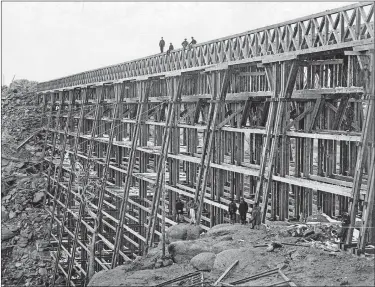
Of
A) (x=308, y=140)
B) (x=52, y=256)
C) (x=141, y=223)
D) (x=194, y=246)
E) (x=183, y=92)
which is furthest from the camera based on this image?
(x=52, y=256)

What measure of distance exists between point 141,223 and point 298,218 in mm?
9338

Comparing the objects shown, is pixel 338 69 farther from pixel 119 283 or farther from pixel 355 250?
pixel 119 283

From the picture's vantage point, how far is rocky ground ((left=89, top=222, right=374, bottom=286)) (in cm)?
941

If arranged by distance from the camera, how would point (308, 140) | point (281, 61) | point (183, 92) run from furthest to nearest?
point (183, 92) → point (308, 140) → point (281, 61)

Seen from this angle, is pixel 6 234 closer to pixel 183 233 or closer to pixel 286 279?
pixel 183 233

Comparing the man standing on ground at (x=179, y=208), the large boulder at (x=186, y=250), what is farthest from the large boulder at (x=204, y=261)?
the man standing on ground at (x=179, y=208)

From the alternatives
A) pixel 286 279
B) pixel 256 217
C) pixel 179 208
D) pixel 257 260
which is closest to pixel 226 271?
pixel 257 260

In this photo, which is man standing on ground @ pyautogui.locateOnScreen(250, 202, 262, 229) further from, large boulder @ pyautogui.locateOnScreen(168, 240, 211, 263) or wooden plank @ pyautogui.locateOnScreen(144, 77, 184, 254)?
wooden plank @ pyautogui.locateOnScreen(144, 77, 184, 254)

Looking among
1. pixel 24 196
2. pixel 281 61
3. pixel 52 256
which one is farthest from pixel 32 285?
pixel 281 61

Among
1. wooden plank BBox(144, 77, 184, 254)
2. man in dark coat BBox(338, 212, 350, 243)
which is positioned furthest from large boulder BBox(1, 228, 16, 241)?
man in dark coat BBox(338, 212, 350, 243)

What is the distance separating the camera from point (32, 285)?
2947 cm

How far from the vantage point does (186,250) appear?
11.9 m

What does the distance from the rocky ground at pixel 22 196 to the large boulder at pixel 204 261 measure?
20.5m

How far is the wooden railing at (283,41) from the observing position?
11.5 metres
